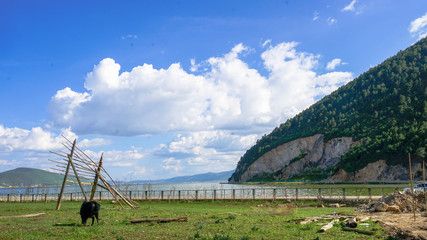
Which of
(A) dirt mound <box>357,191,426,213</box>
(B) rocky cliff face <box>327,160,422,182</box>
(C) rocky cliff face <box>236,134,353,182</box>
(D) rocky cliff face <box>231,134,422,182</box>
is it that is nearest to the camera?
(A) dirt mound <box>357,191,426,213</box>

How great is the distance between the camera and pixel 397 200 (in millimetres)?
22438

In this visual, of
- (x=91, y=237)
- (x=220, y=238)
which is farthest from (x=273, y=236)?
(x=91, y=237)

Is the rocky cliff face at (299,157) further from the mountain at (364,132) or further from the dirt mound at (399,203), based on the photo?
the dirt mound at (399,203)

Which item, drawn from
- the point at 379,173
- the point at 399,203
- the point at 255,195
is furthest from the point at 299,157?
the point at 399,203

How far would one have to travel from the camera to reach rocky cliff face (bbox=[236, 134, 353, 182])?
112 meters

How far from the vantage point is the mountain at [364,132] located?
3467 inches

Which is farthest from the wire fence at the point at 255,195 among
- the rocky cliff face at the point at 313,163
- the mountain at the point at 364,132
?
the mountain at the point at 364,132

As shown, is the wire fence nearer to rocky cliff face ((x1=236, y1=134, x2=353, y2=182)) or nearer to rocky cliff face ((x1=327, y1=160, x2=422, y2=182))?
rocky cliff face ((x1=327, y1=160, x2=422, y2=182))

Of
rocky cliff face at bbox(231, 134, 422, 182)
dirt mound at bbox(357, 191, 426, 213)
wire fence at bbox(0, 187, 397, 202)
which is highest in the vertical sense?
rocky cliff face at bbox(231, 134, 422, 182)

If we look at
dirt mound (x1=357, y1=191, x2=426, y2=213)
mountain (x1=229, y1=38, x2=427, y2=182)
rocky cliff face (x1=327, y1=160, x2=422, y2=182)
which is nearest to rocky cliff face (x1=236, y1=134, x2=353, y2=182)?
mountain (x1=229, y1=38, x2=427, y2=182)

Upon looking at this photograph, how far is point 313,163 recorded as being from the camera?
120 meters

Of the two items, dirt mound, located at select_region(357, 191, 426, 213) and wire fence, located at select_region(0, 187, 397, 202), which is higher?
dirt mound, located at select_region(357, 191, 426, 213)

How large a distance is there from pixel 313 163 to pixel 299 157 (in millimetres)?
6645

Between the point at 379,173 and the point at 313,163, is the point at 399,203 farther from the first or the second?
the point at 313,163
